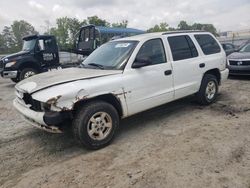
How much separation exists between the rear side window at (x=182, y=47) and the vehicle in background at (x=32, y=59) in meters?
6.18

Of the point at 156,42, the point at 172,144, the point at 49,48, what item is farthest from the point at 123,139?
the point at 49,48

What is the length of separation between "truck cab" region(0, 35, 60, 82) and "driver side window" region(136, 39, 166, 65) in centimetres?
781

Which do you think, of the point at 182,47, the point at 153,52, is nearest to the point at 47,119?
the point at 153,52

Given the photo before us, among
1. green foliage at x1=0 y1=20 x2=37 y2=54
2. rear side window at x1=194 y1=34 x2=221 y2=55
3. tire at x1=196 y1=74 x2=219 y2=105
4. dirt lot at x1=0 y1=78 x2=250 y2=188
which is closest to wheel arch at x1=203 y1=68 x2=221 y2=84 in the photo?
tire at x1=196 y1=74 x2=219 y2=105

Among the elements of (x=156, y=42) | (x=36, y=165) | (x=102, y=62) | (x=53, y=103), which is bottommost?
(x=36, y=165)

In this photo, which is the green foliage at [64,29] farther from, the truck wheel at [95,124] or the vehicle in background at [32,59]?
the truck wheel at [95,124]

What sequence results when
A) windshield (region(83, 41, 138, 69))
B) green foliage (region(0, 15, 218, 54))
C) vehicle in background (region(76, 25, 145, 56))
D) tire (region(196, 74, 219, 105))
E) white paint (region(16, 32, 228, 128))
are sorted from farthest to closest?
green foliage (region(0, 15, 218, 54))
vehicle in background (region(76, 25, 145, 56))
tire (region(196, 74, 219, 105))
windshield (region(83, 41, 138, 69))
white paint (region(16, 32, 228, 128))

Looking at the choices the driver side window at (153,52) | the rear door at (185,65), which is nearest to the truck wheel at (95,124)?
the driver side window at (153,52)

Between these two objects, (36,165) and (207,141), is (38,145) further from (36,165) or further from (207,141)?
(207,141)

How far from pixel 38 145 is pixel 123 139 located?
146cm

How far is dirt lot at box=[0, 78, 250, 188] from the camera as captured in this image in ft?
10.8

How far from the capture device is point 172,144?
425 centimetres

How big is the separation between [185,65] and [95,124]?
8.08 feet

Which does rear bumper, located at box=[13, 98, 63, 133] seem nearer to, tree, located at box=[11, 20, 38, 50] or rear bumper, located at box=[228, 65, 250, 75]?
rear bumper, located at box=[228, 65, 250, 75]
